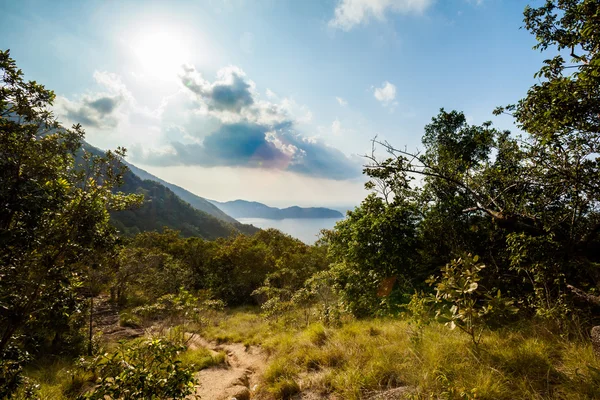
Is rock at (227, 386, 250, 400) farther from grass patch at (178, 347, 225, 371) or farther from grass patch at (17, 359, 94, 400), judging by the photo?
grass patch at (17, 359, 94, 400)

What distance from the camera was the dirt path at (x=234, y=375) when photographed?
5.43 meters

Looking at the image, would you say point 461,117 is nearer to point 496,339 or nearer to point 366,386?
point 496,339

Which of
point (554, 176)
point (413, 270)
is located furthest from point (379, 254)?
point (554, 176)

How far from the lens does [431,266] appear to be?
9.55 metres

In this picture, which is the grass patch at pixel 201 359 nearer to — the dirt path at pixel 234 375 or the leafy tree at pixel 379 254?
the dirt path at pixel 234 375

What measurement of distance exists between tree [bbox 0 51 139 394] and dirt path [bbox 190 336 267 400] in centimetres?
378

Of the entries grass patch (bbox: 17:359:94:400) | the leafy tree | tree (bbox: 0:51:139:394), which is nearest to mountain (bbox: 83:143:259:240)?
grass patch (bbox: 17:359:94:400)

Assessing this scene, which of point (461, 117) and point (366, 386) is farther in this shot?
point (461, 117)

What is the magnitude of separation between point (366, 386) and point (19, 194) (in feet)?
19.9

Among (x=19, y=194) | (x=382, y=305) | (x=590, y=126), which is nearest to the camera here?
(x=19, y=194)

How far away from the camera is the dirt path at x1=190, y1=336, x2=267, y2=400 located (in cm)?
543

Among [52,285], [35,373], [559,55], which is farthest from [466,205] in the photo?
[35,373]

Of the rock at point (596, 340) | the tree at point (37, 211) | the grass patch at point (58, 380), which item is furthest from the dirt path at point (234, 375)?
the rock at point (596, 340)

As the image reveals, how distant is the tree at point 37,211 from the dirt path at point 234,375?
378 cm
